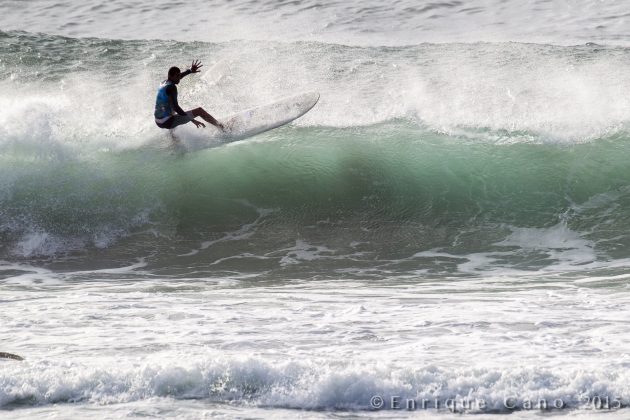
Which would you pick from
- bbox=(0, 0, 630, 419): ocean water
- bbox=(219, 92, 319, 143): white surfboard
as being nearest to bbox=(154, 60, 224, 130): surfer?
bbox=(219, 92, 319, 143): white surfboard

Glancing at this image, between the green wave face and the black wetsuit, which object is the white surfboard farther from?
the black wetsuit

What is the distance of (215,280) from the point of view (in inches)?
361

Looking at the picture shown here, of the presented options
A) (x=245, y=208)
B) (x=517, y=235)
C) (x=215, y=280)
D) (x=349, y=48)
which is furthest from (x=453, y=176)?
(x=349, y=48)

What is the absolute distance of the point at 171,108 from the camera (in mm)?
10531

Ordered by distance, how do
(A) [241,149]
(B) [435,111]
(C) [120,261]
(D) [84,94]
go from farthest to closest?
(D) [84,94]
(B) [435,111]
(A) [241,149]
(C) [120,261]

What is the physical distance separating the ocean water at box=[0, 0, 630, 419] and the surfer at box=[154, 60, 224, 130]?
766 millimetres

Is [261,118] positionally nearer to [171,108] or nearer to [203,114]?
[203,114]

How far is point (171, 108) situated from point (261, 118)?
1380mm

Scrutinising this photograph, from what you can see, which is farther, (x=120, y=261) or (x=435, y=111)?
(x=435, y=111)

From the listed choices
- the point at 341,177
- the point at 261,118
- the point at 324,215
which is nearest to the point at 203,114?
the point at 261,118

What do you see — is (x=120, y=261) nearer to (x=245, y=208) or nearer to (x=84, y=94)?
(x=245, y=208)

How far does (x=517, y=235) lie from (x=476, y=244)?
22.4 inches

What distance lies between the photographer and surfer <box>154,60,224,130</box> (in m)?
10.3

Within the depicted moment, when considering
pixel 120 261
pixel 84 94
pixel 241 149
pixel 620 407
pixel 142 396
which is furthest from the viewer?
pixel 84 94
